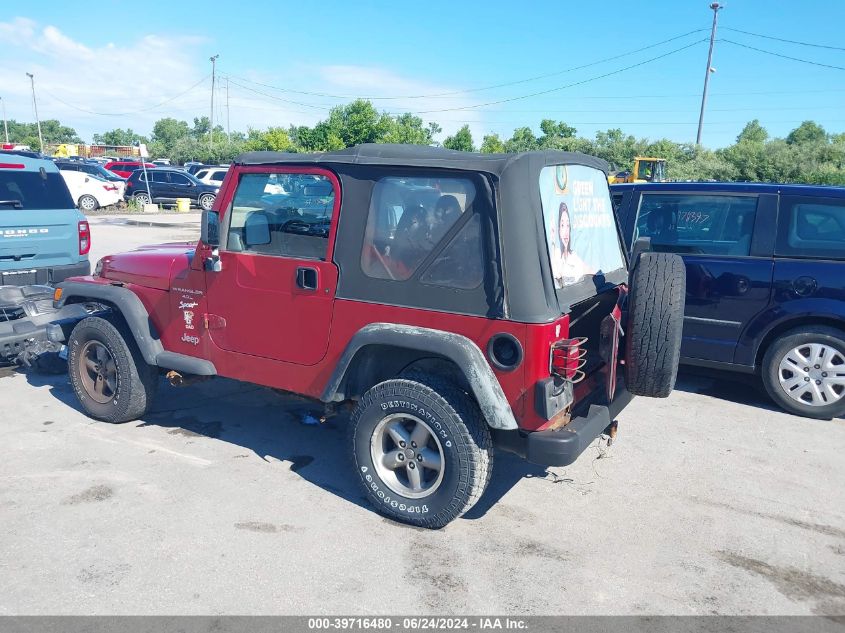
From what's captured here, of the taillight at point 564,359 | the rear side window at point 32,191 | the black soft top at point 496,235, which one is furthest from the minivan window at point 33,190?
the taillight at point 564,359

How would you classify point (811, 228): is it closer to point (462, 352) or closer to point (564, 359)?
point (564, 359)

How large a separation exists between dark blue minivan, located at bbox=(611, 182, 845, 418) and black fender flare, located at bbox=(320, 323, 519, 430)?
3.29 meters

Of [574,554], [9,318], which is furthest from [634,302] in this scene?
[9,318]

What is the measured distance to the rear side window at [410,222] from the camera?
3570 mm

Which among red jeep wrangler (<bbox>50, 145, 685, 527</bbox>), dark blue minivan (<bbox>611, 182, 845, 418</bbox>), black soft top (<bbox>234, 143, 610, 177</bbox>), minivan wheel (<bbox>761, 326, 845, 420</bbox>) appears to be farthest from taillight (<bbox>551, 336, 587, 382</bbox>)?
minivan wheel (<bbox>761, 326, 845, 420</bbox>)

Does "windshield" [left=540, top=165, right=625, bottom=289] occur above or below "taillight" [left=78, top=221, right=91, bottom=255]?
above

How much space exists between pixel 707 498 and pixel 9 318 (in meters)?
6.04

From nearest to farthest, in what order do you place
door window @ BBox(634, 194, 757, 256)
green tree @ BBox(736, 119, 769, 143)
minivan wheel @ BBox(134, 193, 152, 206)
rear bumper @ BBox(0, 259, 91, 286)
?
door window @ BBox(634, 194, 757, 256) → rear bumper @ BBox(0, 259, 91, 286) → minivan wheel @ BBox(134, 193, 152, 206) → green tree @ BBox(736, 119, 769, 143)

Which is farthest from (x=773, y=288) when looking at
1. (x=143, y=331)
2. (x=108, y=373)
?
(x=108, y=373)

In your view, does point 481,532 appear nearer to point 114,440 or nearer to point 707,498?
point 707,498

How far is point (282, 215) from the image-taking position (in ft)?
13.8

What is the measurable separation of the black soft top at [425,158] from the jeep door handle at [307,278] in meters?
0.65

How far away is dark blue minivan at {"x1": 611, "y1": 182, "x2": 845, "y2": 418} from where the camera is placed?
5512 millimetres

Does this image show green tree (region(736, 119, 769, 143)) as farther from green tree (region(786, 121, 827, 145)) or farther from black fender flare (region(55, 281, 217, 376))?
black fender flare (region(55, 281, 217, 376))
